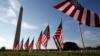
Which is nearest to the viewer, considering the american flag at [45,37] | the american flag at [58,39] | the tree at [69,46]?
the american flag at [58,39]

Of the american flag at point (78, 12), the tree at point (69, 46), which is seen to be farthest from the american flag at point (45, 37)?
the tree at point (69, 46)

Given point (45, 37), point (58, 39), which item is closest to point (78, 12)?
point (58, 39)

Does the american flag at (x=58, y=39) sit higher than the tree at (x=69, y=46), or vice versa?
the american flag at (x=58, y=39)

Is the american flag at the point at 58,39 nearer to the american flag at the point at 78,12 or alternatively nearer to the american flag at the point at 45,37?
the american flag at the point at 45,37

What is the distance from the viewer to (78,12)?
37.8 feet

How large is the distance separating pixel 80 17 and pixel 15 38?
78.5 metres

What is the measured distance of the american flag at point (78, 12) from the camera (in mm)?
11273

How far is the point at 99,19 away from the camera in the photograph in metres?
11.6

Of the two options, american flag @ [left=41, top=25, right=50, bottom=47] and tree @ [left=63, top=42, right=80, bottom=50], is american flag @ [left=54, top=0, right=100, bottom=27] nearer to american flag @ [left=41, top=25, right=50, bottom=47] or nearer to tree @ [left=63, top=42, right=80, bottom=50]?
american flag @ [left=41, top=25, right=50, bottom=47]

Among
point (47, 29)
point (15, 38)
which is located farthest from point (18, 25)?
point (47, 29)

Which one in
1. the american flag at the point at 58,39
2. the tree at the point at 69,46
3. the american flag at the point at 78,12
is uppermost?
the american flag at the point at 78,12

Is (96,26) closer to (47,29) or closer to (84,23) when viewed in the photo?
(84,23)

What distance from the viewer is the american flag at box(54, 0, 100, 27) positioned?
11273 millimetres

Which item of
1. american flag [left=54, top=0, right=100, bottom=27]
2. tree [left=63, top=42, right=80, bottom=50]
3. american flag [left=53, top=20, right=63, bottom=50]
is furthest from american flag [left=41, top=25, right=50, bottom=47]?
tree [left=63, top=42, right=80, bottom=50]
